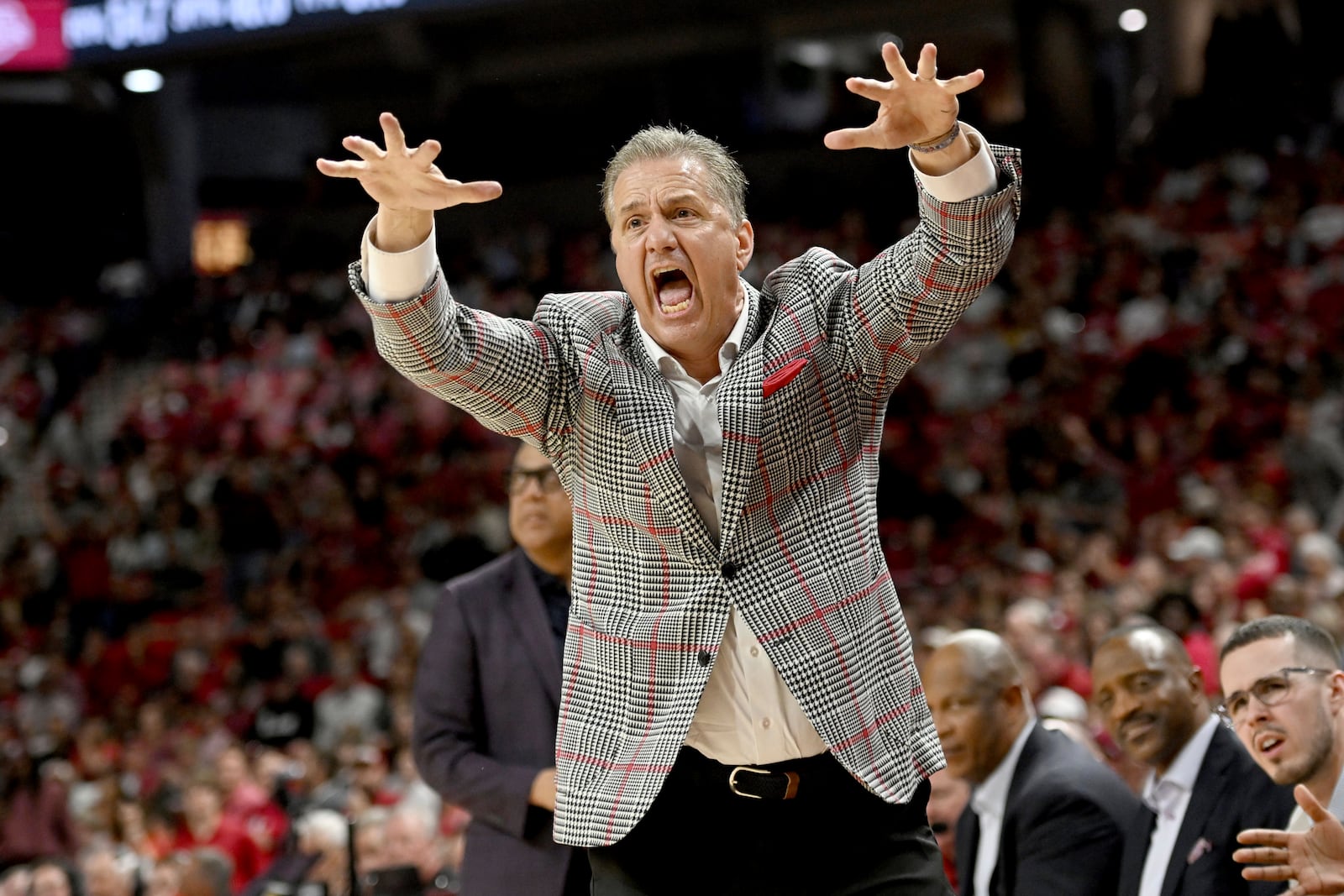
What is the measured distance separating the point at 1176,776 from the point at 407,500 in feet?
29.2

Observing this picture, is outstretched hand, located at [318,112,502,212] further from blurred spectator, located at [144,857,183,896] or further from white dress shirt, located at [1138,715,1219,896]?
blurred spectator, located at [144,857,183,896]

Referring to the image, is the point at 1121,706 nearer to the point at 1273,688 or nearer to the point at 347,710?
the point at 1273,688

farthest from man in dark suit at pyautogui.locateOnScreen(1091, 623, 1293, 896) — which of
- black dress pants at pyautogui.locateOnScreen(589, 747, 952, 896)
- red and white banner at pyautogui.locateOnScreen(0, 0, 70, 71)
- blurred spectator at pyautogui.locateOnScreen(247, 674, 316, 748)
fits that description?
red and white banner at pyautogui.locateOnScreen(0, 0, 70, 71)

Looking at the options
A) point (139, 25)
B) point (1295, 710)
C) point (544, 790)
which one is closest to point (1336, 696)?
point (1295, 710)

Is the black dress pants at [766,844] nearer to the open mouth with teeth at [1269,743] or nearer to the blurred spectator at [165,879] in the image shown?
the open mouth with teeth at [1269,743]

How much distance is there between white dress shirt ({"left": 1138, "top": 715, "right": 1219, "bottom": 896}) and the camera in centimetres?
308

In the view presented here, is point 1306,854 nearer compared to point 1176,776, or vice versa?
point 1306,854

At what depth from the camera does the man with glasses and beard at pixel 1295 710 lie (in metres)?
2.75

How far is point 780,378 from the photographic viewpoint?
1.86m

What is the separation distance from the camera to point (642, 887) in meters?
1.81

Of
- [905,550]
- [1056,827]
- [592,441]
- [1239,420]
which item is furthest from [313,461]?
[592,441]

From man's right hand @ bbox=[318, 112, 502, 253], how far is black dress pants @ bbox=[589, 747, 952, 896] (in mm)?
669

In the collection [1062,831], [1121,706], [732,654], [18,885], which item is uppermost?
[732,654]

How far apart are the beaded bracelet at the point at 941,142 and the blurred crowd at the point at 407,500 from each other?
11.1 ft
